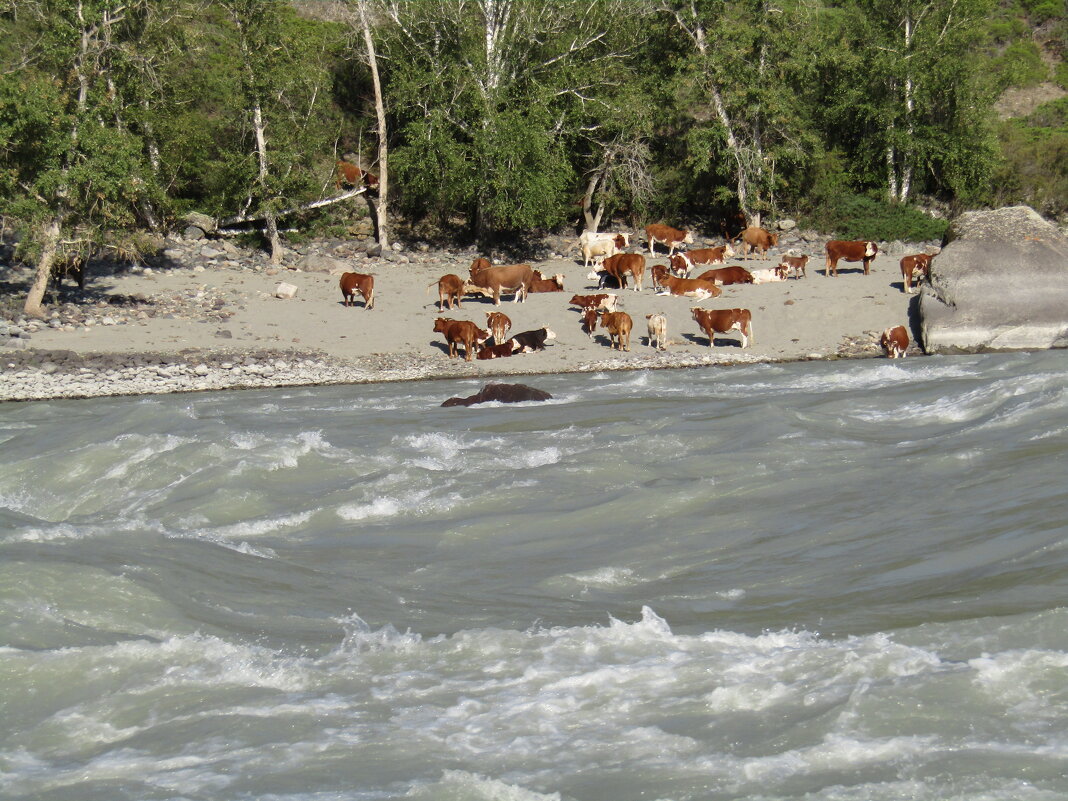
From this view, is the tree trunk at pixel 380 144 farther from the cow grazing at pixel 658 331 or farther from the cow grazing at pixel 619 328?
the cow grazing at pixel 658 331

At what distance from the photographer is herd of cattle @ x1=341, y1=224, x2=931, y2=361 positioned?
67.7 ft

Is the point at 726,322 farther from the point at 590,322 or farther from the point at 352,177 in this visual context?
the point at 352,177

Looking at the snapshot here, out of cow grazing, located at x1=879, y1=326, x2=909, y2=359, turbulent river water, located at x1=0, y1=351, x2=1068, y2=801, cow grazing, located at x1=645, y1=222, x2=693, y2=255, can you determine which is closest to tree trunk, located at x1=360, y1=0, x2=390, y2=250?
cow grazing, located at x1=645, y1=222, x2=693, y2=255

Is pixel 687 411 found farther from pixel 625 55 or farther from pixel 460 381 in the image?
pixel 625 55

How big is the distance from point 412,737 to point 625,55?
2655cm

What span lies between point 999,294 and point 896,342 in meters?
2.18

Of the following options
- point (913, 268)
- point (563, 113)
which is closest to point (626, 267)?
point (913, 268)

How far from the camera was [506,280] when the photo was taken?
23922 mm

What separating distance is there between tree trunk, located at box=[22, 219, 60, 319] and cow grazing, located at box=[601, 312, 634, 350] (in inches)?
398

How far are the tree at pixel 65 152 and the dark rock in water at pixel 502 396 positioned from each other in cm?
958

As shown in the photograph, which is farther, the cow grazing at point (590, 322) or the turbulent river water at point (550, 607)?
the cow grazing at point (590, 322)

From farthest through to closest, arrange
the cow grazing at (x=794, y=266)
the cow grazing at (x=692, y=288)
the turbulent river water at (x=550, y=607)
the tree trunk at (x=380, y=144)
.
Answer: the tree trunk at (x=380, y=144), the cow grazing at (x=794, y=266), the cow grazing at (x=692, y=288), the turbulent river water at (x=550, y=607)

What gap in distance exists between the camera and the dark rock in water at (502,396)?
15.3 m

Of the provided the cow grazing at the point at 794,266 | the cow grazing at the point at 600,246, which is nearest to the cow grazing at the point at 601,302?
the cow grazing at the point at 794,266
